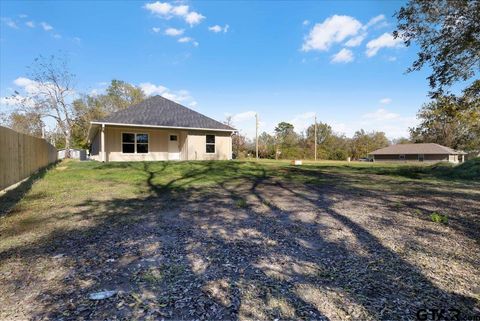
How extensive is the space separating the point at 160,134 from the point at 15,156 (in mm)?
9797

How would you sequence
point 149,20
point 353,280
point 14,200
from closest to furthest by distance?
1. point 353,280
2. point 14,200
3. point 149,20

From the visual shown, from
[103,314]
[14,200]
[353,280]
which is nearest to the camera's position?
[103,314]

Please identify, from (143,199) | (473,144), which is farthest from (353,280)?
Answer: (473,144)

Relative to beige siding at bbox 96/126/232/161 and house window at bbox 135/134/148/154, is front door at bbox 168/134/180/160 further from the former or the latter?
house window at bbox 135/134/148/154

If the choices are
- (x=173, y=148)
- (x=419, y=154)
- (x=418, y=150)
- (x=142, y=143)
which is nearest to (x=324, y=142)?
(x=418, y=150)

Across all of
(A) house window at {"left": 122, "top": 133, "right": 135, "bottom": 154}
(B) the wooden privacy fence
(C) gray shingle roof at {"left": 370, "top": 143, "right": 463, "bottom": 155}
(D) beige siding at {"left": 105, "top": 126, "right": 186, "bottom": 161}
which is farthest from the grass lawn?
(C) gray shingle roof at {"left": 370, "top": 143, "right": 463, "bottom": 155}

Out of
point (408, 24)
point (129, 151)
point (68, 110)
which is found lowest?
point (129, 151)

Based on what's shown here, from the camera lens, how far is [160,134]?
18.6m

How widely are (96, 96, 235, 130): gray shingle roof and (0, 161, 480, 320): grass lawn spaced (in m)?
11.6

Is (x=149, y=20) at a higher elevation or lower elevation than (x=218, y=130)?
higher

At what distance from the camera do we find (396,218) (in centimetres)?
480

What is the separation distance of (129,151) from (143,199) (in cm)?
1222

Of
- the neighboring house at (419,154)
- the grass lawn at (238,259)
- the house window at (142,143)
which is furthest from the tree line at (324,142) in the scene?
the grass lawn at (238,259)

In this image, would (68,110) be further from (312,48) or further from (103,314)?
(103,314)
